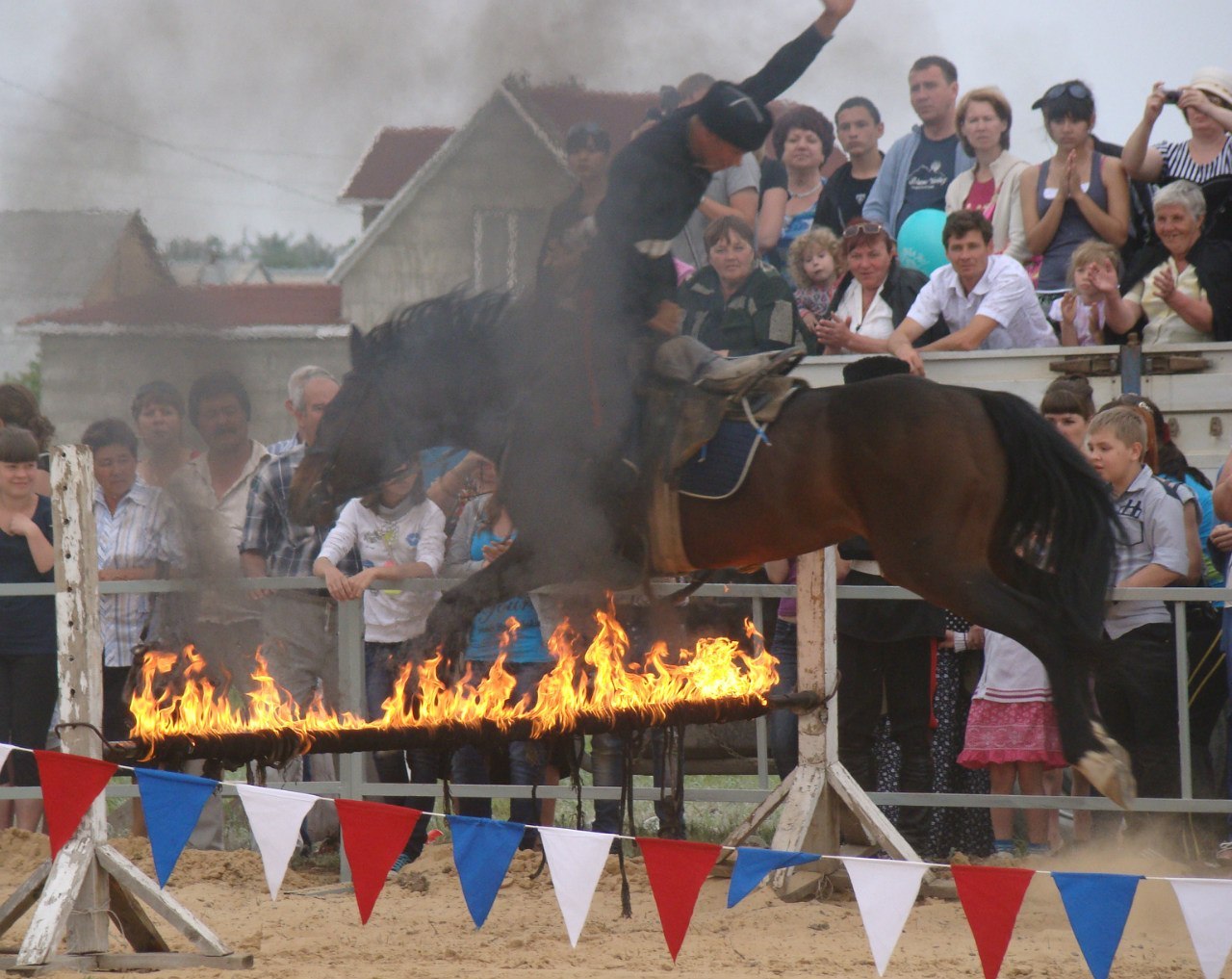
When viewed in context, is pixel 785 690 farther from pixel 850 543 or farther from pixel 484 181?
pixel 484 181

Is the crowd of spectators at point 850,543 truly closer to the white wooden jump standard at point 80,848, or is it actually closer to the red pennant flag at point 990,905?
the white wooden jump standard at point 80,848

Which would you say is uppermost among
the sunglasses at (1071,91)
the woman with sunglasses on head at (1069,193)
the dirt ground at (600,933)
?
the sunglasses at (1071,91)

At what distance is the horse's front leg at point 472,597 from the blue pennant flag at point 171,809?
1.03 metres

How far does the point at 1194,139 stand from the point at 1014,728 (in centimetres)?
353

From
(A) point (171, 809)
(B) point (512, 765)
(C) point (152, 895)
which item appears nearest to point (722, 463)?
(A) point (171, 809)

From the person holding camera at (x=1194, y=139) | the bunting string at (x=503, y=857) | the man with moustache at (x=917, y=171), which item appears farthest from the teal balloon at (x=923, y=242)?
the bunting string at (x=503, y=857)

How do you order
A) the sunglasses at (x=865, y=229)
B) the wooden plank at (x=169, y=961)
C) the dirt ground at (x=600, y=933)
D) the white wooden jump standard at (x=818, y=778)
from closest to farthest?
the wooden plank at (x=169, y=961) < the dirt ground at (x=600, y=933) < the white wooden jump standard at (x=818, y=778) < the sunglasses at (x=865, y=229)

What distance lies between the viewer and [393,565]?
6602 mm

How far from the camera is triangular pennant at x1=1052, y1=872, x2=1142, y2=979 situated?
405 centimetres

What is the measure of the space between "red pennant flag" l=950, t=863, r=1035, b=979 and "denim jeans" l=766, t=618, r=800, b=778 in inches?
92.8

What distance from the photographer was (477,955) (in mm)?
5195

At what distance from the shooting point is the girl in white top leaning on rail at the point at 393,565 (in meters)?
6.49

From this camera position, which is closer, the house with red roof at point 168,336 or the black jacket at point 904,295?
the house with red roof at point 168,336

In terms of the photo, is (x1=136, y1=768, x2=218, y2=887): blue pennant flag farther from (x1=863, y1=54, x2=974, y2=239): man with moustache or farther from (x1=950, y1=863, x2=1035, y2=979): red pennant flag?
(x1=863, y1=54, x2=974, y2=239): man with moustache
